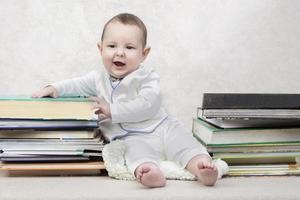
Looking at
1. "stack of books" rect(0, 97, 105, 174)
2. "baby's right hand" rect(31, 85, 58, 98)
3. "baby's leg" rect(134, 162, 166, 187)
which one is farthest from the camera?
"baby's right hand" rect(31, 85, 58, 98)

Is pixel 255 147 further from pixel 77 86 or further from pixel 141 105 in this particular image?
pixel 77 86

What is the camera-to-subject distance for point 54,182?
91 centimetres

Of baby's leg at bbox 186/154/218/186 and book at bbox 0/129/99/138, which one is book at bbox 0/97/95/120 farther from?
baby's leg at bbox 186/154/218/186

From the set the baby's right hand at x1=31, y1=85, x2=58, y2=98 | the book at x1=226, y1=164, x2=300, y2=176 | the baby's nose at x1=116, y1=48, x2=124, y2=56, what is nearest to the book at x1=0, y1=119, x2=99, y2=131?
the baby's right hand at x1=31, y1=85, x2=58, y2=98

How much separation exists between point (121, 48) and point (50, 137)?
283 mm

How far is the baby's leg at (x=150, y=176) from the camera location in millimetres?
865

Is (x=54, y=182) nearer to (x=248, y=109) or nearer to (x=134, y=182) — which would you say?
(x=134, y=182)

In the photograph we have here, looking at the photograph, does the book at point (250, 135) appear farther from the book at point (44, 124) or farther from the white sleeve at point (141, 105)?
the book at point (44, 124)

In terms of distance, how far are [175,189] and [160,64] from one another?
57 centimetres

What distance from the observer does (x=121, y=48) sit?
1.13m

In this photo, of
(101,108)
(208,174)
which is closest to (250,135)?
(208,174)

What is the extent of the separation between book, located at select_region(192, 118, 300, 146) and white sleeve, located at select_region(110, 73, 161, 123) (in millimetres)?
143

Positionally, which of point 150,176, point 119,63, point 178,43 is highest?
point 178,43

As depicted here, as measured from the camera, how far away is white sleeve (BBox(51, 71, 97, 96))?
3.87 feet
